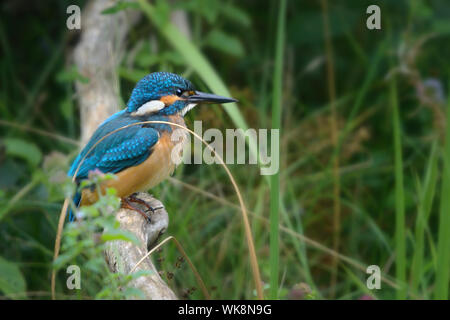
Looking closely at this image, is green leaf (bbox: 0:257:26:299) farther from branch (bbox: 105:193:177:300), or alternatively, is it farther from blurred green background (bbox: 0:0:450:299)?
branch (bbox: 105:193:177:300)

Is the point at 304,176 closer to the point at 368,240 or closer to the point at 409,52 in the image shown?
the point at 368,240

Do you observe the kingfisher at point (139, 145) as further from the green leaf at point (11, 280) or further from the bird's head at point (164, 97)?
the green leaf at point (11, 280)

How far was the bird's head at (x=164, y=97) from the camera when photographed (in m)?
2.58

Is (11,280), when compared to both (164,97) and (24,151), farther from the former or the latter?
(164,97)

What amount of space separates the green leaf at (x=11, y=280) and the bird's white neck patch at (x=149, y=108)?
990 millimetres

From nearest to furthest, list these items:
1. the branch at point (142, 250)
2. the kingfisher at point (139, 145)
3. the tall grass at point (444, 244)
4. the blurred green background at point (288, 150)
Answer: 1. the branch at point (142, 250)
2. the tall grass at point (444, 244)
3. the kingfisher at point (139, 145)
4. the blurred green background at point (288, 150)

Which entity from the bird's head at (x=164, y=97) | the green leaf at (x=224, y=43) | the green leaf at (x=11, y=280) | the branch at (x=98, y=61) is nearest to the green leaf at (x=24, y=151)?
the branch at (x=98, y=61)

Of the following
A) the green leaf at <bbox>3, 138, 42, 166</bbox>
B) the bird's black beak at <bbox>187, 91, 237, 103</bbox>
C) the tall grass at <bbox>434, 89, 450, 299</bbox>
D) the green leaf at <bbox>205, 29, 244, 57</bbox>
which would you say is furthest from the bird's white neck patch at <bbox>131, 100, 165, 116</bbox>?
the green leaf at <bbox>205, 29, 244, 57</bbox>

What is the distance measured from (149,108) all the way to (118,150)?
21 cm

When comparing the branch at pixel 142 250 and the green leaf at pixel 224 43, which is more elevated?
the green leaf at pixel 224 43

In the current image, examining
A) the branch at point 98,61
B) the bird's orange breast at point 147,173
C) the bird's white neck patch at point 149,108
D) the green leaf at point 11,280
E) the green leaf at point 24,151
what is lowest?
the green leaf at point 11,280

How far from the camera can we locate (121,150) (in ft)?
8.33

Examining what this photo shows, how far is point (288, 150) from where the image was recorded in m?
4.52

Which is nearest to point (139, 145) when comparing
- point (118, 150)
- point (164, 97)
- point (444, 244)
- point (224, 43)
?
point (118, 150)
